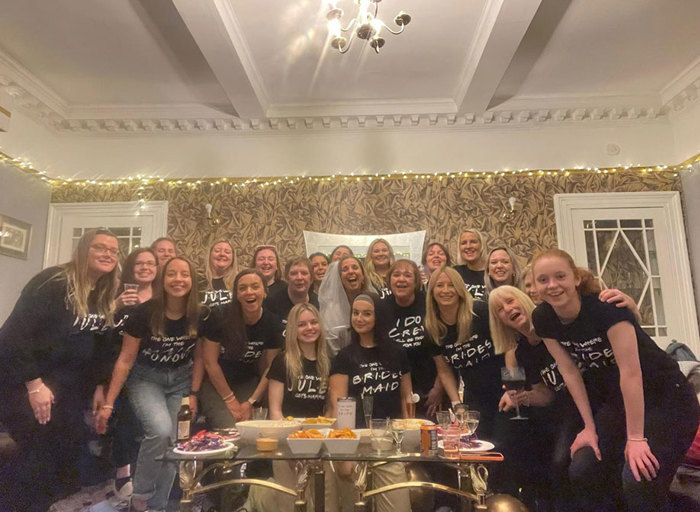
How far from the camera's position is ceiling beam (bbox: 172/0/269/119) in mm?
2760

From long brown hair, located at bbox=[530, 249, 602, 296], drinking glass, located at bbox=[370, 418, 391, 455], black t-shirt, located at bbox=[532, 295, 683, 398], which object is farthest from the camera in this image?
long brown hair, located at bbox=[530, 249, 602, 296]

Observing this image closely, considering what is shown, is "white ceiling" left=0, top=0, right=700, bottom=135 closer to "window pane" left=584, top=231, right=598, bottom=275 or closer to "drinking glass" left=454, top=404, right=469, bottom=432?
"window pane" left=584, top=231, right=598, bottom=275

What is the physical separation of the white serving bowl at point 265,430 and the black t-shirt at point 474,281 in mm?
1802

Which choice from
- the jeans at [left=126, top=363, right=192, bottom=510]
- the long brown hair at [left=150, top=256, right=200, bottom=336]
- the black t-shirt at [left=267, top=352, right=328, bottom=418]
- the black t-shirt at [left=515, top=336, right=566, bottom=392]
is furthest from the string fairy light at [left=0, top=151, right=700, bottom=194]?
the black t-shirt at [left=267, top=352, right=328, bottom=418]

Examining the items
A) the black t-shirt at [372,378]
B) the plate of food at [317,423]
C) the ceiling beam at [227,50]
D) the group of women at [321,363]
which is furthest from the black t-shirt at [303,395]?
the ceiling beam at [227,50]

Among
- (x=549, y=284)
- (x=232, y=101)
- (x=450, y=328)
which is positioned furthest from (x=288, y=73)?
(x=549, y=284)

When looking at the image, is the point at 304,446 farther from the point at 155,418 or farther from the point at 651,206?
the point at 651,206

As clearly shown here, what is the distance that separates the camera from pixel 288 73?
3.71 meters

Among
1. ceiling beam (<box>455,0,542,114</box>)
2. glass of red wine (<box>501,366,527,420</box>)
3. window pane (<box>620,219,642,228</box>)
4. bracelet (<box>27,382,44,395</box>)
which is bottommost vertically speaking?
bracelet (<box>27,382,44,395</box>)

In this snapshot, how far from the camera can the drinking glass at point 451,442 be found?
1.74 m

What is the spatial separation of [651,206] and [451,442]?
11.8ft

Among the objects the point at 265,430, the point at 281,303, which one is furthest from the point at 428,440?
the point at 281,303

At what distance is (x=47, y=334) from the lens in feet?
8.96

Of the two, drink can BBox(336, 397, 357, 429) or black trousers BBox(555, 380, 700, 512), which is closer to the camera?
black trousers BBox(555, 380, 700, 512)
